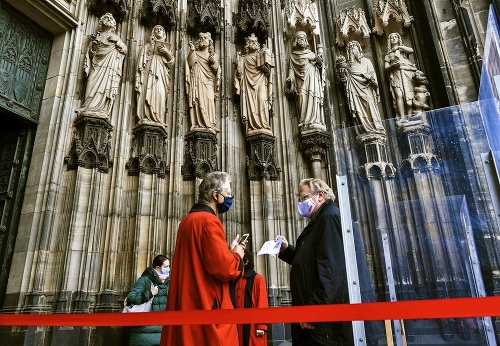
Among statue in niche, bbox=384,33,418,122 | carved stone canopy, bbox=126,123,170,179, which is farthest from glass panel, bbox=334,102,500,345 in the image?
statue in niche, bbox=384,33,418,122

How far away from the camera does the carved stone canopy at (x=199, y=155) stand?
5.94m

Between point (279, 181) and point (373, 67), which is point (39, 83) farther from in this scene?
point (373, 67)

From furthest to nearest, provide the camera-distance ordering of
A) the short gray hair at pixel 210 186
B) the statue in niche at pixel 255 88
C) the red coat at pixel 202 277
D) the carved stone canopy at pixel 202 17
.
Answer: the carved stone canopy at pixel 202 17, the statue in niche at pixel 255 88, the short gray hair at pixel 210 186, the red coat at pixel 202 277

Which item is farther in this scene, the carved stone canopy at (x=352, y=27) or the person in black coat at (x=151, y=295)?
the carved stone canopy at (x=352, y=27)

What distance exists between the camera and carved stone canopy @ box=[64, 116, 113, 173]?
544 cm

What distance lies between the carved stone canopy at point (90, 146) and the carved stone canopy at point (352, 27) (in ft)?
15.2

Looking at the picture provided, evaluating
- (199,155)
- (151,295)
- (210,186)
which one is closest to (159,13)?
(199,155)

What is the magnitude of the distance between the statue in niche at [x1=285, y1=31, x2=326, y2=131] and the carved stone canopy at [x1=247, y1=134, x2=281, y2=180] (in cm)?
68

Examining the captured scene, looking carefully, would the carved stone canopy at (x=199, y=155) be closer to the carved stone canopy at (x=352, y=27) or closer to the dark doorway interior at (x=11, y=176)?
the dark doorway interior at (x=11, y=176)

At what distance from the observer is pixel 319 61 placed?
6.71 meters

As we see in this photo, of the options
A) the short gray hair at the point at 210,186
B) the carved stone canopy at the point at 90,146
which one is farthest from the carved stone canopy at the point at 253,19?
the short gray hair at the point at 210,186

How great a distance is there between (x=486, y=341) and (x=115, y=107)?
219 inches

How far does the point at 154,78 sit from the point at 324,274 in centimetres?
487

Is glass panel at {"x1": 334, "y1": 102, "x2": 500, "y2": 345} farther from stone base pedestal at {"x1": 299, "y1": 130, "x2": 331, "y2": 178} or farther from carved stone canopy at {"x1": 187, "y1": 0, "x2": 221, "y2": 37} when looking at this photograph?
carved stone canopy at {"x1": 187, "y1": 0, "x2": 221, "y2": 37}
